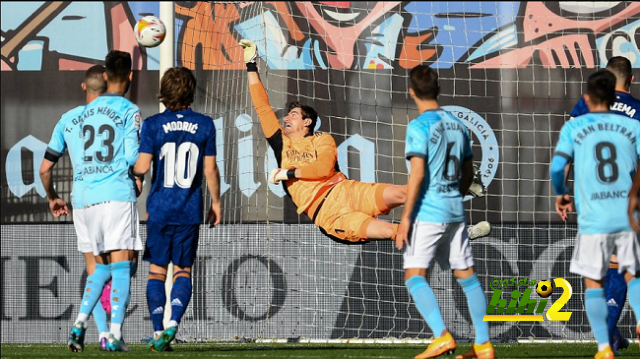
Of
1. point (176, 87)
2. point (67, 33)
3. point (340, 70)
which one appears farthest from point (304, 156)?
point (67, 33)

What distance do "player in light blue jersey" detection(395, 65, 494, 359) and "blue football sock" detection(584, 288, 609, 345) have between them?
0.60 metres

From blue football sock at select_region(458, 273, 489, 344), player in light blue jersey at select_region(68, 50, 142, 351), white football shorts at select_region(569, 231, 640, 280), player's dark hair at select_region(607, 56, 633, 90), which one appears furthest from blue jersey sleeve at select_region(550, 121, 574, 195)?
player in light blue jersey at select_region(68, 50, 142, 351)

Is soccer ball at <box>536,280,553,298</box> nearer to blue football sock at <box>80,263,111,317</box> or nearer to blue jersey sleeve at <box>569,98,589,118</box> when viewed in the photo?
blue jersey sleeve at <box>569,98,589,118</box>

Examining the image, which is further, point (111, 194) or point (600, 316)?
point (111, 194)

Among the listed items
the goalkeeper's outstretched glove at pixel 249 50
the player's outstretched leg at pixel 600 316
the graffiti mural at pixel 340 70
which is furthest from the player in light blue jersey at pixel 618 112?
the graffiti mural at pixel 340 70

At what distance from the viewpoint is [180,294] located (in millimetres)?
6738

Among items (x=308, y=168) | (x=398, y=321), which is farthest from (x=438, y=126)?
(x=398, y=321)

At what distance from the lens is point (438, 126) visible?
6207 millimetres

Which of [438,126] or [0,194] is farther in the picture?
[0,194]

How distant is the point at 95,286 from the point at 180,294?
1.78 feet

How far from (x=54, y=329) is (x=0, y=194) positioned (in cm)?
234

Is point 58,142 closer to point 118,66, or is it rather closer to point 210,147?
point 118,66

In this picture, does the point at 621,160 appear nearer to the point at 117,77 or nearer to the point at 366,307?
the point at 117,77

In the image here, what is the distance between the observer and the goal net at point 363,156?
1068 cm
